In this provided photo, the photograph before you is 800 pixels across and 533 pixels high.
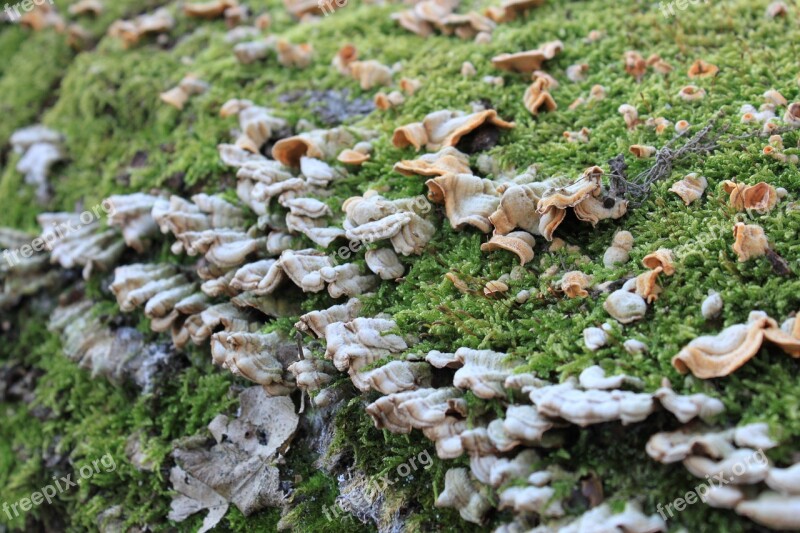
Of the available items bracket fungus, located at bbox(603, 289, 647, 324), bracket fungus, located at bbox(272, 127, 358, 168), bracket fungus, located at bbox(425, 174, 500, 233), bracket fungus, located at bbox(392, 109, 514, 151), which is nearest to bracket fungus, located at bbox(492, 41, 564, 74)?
bracket fungus, located at bbox(392, 109, 514, 151)

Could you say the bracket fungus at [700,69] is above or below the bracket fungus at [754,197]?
above

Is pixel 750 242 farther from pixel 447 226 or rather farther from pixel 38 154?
pixel 38 154

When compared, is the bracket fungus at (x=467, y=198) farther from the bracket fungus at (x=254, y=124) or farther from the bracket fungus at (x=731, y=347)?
the bracket fungus at (x=254, y=124)

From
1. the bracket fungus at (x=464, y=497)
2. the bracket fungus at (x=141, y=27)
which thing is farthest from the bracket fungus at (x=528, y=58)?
the bracket fungus at (x=141, y=27)

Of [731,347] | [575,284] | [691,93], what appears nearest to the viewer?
[731,347]

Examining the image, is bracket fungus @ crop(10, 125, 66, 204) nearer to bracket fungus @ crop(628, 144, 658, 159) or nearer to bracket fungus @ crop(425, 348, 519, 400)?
bracket fungus @ crop(425, 348, 519, 400)

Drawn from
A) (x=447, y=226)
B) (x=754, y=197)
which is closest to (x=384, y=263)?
(x=447, y=226)

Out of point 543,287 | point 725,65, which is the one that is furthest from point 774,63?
point 543,287

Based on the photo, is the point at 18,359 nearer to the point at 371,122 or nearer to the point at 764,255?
the point at 371,122

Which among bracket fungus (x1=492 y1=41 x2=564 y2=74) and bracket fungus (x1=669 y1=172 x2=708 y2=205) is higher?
bracket fungus (x1=492 y1=41 x2=564 y2=74)
